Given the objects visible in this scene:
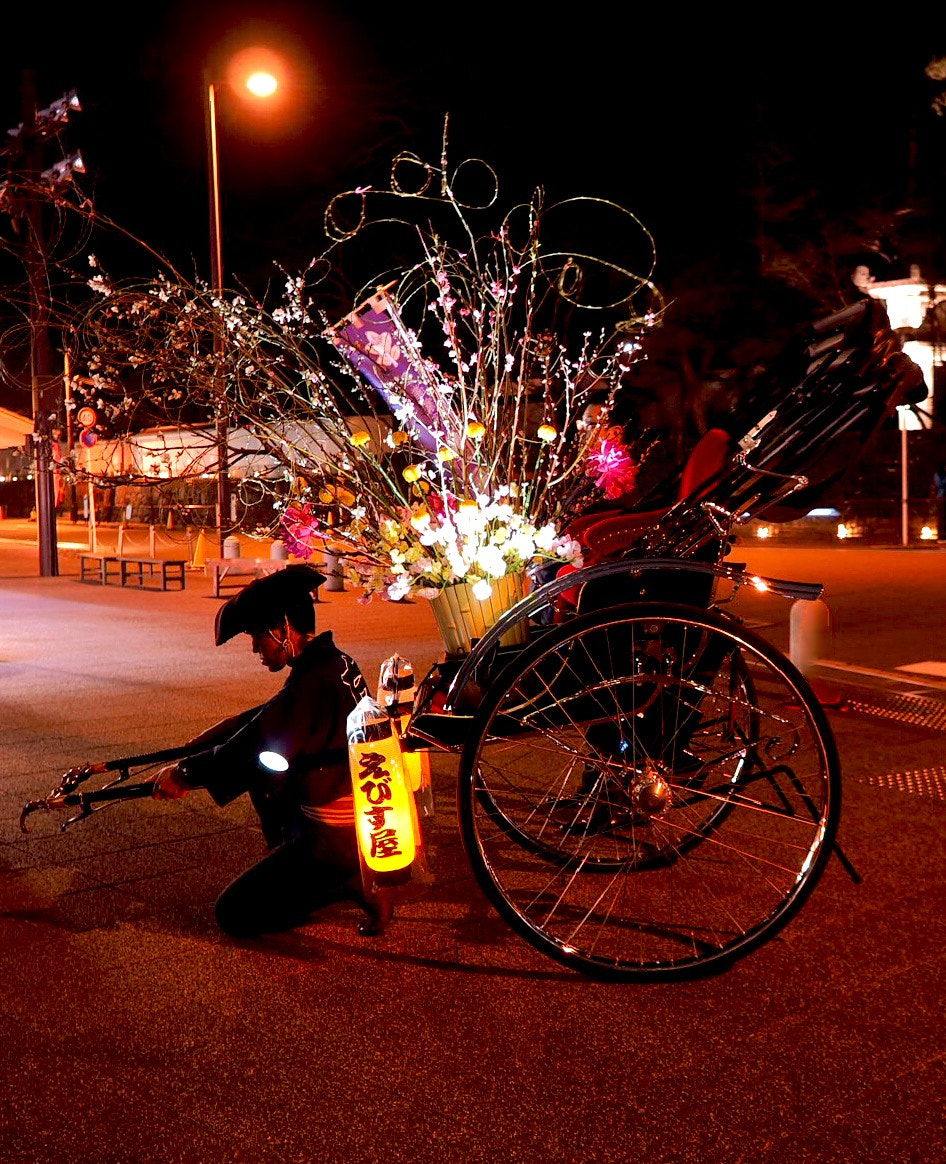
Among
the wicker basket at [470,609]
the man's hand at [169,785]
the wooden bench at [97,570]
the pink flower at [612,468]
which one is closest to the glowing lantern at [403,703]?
the wicker basket at [470,609]

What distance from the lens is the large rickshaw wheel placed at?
387 centimetres

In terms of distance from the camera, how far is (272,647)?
14.3ft

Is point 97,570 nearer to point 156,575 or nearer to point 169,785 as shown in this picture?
point 156,575

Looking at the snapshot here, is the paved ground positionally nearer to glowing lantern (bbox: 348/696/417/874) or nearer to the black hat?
glowing lantern (bbox: 348/696/417/874)

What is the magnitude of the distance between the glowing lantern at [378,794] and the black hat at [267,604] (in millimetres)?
458

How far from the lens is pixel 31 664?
10.9 meters

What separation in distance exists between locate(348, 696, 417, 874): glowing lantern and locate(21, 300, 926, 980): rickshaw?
19 centimetres

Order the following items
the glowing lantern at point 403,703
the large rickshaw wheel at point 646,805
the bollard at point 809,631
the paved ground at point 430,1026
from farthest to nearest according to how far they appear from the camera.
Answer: the bollard at point 809,631 < the glowing lantern at point 403,703 < the large rickshaw wheel at point 646,805 < the paved ground at point 430,1026

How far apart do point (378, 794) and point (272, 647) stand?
66 centimetres

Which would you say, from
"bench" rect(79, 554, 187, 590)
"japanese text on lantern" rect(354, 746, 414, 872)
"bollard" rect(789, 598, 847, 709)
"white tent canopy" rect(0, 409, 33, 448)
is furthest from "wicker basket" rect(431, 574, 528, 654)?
"white tent canopy" rect(0, 409, 33, 448)

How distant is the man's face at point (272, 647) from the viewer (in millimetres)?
4328

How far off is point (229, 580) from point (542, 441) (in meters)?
15.5

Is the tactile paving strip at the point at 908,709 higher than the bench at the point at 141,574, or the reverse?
the bench at the point at 141,574

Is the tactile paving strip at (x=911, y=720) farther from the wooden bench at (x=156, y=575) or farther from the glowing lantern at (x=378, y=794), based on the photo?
the wooden bench at (x=156, y=575)
